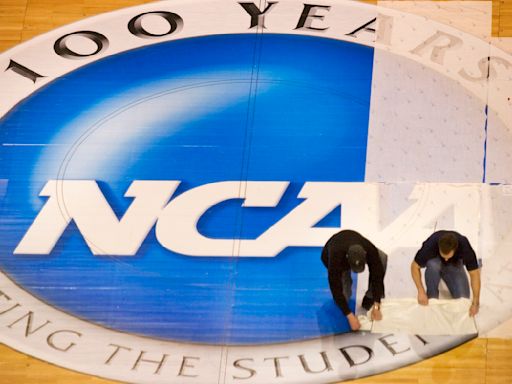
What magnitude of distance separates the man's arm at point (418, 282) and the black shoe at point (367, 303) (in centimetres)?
30

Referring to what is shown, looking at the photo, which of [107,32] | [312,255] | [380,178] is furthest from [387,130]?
[107,32]

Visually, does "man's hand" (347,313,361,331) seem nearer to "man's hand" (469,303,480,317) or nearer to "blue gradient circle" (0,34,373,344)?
"blue gradient circle" (0,34,373,344)

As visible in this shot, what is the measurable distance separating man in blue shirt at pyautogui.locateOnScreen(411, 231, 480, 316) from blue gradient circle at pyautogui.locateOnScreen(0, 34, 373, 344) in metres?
0.57

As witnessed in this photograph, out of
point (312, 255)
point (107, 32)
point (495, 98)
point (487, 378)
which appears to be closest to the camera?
point (487, 378)

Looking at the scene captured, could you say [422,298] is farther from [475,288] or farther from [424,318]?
[475,288]

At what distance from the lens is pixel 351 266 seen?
6.89 meters

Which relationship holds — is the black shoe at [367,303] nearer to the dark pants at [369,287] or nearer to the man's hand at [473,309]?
the dark pants at [369,287]

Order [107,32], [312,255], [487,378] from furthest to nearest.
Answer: [107,32]
[312,255]
[487,378]

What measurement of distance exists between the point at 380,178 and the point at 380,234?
0.42m

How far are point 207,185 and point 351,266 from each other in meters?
1.15

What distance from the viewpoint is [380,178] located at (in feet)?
23.8

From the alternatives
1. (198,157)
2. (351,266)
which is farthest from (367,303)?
(198,157)

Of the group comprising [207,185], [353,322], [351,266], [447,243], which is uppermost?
[207,185]

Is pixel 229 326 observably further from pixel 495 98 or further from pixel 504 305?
pixel 495 98
